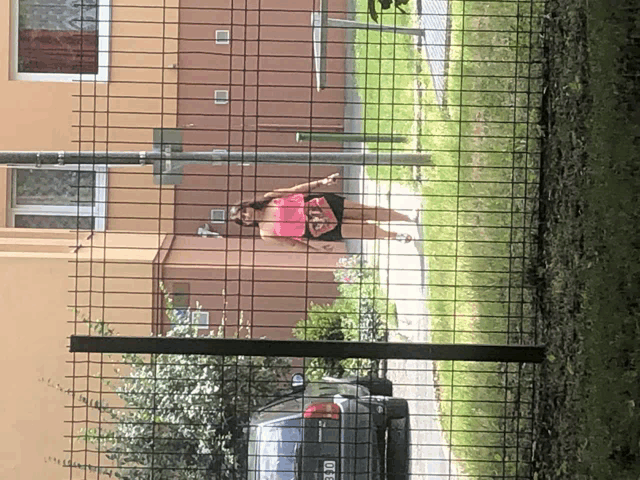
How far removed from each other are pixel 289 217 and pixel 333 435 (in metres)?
1.12

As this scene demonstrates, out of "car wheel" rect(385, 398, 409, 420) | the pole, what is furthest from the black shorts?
"car wheel" rect(385, 398, 409, 420)

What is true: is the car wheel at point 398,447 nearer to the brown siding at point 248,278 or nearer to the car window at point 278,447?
the car window at point 278,447

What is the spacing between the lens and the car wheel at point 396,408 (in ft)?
11.5

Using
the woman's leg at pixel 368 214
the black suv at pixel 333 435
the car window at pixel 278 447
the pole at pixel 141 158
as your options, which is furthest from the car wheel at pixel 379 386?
the pole at pixel 141 158

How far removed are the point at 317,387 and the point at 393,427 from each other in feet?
1.22

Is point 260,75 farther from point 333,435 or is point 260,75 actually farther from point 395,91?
point 333,435

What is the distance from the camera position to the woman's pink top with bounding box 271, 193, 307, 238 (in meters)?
3.88

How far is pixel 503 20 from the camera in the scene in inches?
139

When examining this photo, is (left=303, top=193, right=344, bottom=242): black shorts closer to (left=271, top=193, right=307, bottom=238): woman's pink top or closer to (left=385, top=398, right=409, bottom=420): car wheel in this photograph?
(left=271, top=193, right=307, bottom=238): woman's pink top

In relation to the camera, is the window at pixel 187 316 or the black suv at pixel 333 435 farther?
the window at pixel 187 316

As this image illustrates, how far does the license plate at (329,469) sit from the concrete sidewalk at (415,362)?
34cm

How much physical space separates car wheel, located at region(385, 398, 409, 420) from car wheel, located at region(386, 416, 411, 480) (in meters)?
0.02

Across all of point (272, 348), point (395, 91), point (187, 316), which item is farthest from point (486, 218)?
point (187, 316)

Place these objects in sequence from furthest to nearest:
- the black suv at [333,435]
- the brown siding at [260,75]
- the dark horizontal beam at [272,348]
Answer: the brown siding at [260,75], the black suv at [333,435], the dark horizontal beam at [272,348]
